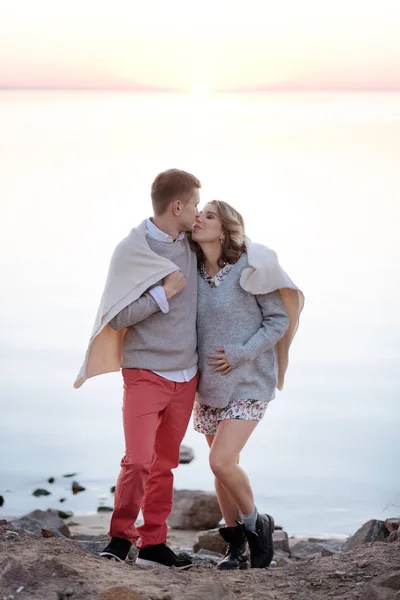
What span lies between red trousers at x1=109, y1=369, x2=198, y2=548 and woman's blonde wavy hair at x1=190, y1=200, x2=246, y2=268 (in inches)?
23.0

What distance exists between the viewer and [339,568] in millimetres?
5074

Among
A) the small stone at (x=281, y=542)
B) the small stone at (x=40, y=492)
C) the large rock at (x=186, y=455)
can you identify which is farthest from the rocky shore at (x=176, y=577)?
the large rock at (x=186, y=455)

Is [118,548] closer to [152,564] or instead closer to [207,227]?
[152,564]

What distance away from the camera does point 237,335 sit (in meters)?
5.51

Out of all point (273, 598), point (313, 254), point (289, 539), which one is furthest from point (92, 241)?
point (273, 598)

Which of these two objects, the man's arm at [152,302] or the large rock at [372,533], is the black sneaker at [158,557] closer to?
the man's arm at [152,302]

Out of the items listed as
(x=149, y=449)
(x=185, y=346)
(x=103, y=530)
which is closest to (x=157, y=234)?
(x=185, y=346)

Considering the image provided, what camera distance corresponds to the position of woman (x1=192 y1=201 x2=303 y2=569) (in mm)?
5473

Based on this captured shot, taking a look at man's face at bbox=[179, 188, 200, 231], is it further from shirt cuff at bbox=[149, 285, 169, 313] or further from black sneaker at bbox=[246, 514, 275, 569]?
black sneaker at bbox=[246, 514, 275, 569]

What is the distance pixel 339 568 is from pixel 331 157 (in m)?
28.0

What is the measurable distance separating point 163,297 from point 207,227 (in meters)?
0.41

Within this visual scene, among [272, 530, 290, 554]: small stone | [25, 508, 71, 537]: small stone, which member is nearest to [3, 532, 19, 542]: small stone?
[25, 508, 71, 537]: small stone

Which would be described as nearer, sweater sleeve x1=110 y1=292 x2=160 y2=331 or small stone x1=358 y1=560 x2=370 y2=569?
small stone x1=358 y1=560 x2=370 y2=569

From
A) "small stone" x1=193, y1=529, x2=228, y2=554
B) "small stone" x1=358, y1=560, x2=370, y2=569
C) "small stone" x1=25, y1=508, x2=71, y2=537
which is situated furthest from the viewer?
"small stone" x1=25, y1=508, x2=71, y2=537
